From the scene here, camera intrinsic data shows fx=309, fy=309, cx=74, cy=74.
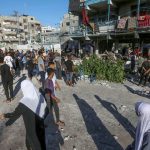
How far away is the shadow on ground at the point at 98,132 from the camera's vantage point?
6.96 metres

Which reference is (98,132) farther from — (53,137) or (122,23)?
(122,23)

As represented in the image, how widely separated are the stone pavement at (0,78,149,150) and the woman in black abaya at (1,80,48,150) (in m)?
1.64

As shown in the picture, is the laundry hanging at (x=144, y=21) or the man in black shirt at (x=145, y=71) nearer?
the man in black shirt at (x=145, y=71)

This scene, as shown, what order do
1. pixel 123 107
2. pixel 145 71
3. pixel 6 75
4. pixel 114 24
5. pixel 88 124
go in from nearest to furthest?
pixel 88 124 → pixel 123 107 → pixel 6 75 → pixel 145 71 → pixel 114 24

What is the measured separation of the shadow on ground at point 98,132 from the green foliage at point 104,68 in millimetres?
6718

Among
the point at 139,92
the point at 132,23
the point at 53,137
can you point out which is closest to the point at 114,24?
the point at 132,23

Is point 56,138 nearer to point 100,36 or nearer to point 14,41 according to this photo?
point 100,36

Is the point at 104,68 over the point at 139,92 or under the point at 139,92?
over

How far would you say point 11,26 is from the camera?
8900cm

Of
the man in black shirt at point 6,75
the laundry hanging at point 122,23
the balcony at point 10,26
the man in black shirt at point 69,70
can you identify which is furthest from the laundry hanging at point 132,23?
the balcony at point 10,26

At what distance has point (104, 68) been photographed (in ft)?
57.2

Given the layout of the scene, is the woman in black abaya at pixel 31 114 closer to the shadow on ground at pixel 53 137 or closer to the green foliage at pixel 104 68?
the shadow on ground at pixel 53 137

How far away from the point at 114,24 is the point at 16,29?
212 feet

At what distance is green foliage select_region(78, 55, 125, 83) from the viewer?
17047mm
